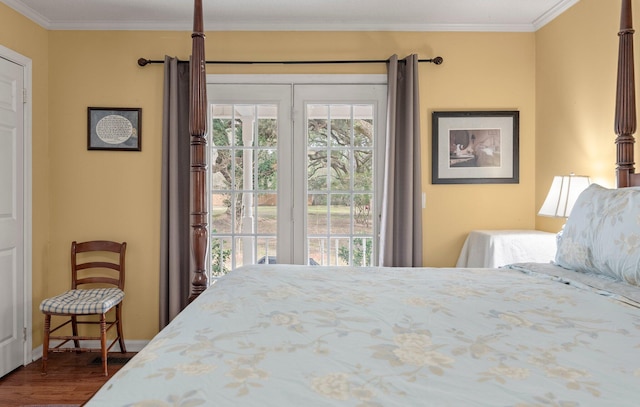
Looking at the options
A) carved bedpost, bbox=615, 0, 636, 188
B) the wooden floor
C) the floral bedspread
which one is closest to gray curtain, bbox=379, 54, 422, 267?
carved bedpost, bbox=615, 0, 636, 188

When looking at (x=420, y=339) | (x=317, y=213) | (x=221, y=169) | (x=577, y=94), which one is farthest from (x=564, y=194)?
(x=221, y=169)

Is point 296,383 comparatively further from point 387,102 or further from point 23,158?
point 23,158

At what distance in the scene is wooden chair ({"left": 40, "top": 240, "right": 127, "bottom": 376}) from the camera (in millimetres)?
2879

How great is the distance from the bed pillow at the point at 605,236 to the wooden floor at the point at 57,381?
2.81 metres

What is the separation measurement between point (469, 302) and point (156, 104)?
295 centimetres

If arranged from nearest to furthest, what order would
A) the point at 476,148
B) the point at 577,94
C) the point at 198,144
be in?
the point at 198,144 < the point at 577,94 < the point at 476,148

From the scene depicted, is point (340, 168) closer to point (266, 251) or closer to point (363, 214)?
point (363, 214)

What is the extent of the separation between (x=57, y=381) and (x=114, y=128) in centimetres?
190

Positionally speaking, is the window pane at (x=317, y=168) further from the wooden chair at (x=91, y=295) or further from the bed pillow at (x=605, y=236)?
the bed pillow at (x=605, y=236)

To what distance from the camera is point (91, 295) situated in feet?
9.94

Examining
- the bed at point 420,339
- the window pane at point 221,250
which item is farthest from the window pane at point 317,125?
the bed at point 420,339

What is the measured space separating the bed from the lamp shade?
87 cm

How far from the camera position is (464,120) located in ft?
11.0

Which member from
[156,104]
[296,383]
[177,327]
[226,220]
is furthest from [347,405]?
[156,104]
